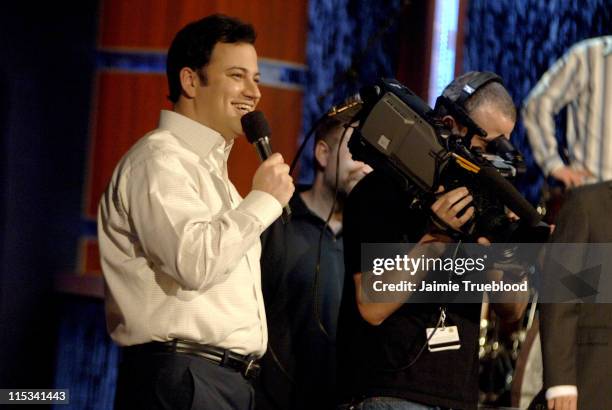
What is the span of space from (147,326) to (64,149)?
2.06 m

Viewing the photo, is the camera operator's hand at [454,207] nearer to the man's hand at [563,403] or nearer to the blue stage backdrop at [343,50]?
the man's hand at [563,403]

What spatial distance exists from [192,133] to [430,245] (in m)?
0.60

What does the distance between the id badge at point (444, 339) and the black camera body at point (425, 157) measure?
234 millimetres

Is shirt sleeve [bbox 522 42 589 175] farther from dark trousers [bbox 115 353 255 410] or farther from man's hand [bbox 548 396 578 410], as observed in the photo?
dark trousers [bbox 115 353 255 410]

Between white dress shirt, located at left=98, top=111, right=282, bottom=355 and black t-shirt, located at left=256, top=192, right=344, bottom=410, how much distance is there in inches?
30.9

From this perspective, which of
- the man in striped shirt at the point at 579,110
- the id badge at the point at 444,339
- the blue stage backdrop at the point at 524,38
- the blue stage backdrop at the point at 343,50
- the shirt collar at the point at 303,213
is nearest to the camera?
the id badge at the point at 444,339

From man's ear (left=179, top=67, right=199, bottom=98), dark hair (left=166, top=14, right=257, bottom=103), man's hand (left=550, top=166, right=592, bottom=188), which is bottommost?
man's hand (left=550, top=166, right=592, bottom=188)

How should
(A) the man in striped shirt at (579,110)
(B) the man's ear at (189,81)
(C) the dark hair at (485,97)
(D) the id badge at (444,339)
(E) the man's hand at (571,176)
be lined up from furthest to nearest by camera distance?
(A) the man in striped shirt at (579,110) < (E) the man's hand at (571,176) < (C) the dark hair at (485,97) < (B) the man's ear at (189,81) < (D) the id badge at (444,339)

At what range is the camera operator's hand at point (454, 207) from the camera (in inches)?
90.8

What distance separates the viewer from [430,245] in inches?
94.5

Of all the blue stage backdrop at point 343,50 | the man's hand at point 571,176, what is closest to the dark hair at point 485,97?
the man's hand at point 571,176

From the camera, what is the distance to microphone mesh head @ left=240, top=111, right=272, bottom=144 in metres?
2.37

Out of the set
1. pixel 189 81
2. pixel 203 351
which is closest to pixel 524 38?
Result: pixel 189 81

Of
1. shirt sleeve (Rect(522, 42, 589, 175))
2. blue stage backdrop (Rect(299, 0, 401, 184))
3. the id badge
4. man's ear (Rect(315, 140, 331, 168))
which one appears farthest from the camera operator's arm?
blue stage backdrop (Rect(299, 0, 401, 184))
